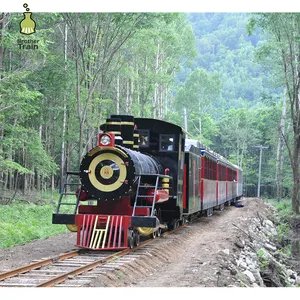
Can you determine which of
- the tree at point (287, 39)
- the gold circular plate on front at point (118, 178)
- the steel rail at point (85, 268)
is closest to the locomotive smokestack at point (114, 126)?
the gold circular plate on front at point (118, 178)

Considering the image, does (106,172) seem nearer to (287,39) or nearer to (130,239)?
(130,239)

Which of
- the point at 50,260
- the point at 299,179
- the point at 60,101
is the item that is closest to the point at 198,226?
the point at 50,260

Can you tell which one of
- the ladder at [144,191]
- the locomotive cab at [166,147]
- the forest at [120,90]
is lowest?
the ladder at [144,191]

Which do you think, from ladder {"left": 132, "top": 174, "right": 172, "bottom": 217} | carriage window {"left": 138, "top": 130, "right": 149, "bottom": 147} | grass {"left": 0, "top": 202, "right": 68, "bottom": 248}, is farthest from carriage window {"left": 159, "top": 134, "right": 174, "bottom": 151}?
grass {"left": 0, "top": 202, "right": 68, "bottom": 248}

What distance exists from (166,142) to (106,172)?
2.99 metres

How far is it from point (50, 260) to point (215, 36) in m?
119

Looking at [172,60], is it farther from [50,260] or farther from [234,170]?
[50,260]

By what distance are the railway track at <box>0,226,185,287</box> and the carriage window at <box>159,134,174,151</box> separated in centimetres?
317

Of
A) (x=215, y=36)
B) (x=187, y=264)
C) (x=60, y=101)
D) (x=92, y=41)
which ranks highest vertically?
(x=215, y=36)

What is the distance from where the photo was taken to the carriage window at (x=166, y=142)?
14.3 m

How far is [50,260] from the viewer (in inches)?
400

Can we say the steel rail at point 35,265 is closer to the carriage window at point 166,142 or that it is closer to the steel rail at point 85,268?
the steel rail at point 85,268

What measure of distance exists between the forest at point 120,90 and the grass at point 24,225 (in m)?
1.71

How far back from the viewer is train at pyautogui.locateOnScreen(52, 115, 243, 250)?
11.6 metres
